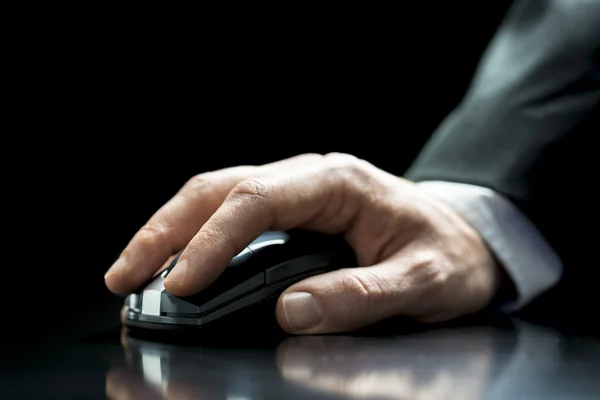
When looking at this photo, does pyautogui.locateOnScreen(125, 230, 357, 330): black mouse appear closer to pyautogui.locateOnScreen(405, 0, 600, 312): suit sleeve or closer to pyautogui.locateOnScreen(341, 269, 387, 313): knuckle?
pyautogui.locateOnScreen(341, 269, 387, 313): knuckle

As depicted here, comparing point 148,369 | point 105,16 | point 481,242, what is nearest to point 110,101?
point 105,16

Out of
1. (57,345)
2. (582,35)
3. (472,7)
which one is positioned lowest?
(57,345)

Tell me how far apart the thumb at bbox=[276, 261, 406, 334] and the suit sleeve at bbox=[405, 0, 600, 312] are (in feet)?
0.90

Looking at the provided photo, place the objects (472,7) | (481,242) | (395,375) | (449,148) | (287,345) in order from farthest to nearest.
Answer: (472,7)
(449,148)
(481,242)
(287,345)
(395,375)

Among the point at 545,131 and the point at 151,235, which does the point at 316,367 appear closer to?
the point at 151,235

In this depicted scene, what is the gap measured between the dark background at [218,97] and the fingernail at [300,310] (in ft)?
3.40

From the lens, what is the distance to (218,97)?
5.97 ft

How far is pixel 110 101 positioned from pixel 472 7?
87 centimetres

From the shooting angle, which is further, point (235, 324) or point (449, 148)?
point (449, 148)

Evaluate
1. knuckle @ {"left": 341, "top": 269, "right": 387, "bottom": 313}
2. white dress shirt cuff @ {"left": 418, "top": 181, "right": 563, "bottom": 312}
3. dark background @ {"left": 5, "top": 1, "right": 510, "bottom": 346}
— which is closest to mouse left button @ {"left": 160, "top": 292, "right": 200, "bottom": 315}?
knuckle @ {"left": 341, "top": 269, "right": 387, "bottom": 313}

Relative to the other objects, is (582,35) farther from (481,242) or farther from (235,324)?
(235,324)

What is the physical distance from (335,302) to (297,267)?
7cm

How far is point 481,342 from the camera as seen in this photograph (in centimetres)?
75

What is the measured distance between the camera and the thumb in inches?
30.0
